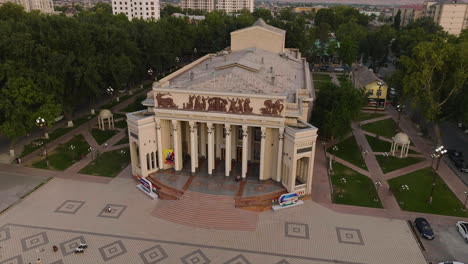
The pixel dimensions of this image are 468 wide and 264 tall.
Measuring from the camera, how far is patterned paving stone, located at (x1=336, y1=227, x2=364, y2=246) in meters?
30.8

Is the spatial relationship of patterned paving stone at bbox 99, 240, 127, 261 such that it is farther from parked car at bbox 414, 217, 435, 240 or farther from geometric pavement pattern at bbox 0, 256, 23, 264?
parked car at bbox 414, 217, 435, 240

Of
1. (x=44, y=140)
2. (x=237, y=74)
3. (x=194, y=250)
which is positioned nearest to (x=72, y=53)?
(x=44, y=140)

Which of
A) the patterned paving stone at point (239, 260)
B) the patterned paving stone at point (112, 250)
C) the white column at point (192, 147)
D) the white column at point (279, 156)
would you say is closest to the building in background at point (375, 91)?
the white column at point (279, 156)

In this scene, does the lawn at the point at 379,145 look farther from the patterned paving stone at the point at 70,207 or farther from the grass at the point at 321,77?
the grass at the point at 321,77

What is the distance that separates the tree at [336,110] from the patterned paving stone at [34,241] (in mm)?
36373

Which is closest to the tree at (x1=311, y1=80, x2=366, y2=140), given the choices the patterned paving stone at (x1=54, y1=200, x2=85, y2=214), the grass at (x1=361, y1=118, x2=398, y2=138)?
the grass at (x1=361, y1=118, x2=398, y2=138)

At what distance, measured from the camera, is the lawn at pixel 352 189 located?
36.8 m

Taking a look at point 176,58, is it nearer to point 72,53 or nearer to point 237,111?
point 72,53

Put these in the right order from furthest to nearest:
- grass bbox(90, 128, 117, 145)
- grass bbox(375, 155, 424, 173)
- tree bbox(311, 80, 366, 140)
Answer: grass bbox(90, 128, 117, 145) → tree bbox(311, 80, 366, 140) → grass bbox(375, 155, 424, 173)

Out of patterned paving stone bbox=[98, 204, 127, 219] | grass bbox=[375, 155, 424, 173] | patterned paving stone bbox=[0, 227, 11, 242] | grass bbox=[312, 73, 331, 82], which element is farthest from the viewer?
grass bbox=[312, 73, 331, 82]

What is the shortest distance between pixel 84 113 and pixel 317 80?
188 ft

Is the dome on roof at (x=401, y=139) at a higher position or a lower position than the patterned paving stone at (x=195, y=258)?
higher

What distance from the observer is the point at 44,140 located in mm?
50281

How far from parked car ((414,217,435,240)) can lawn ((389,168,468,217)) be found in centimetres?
270
